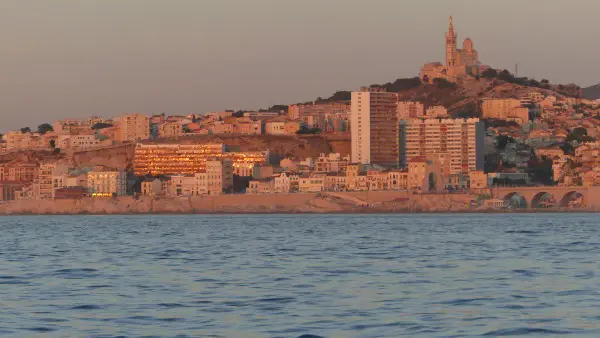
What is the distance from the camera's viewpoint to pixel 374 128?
597ft

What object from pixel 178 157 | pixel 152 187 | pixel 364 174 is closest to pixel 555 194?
pixel 364 174

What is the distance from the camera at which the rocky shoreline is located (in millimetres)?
154750

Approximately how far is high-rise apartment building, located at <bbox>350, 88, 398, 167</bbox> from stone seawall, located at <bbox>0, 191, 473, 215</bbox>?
25162mm

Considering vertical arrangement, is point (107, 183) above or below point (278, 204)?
above

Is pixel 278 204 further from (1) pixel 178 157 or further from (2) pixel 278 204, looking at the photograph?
(1) pixel 178 157

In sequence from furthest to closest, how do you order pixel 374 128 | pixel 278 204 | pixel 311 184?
pixel 374 128, pixel 311 184, pixel 278 204

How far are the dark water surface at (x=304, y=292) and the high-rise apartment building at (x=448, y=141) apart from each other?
13186 centimetres

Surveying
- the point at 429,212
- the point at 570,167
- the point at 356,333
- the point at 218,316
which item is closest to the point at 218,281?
the point at 218,316

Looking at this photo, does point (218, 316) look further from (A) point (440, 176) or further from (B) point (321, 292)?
(A) point (440, 176)

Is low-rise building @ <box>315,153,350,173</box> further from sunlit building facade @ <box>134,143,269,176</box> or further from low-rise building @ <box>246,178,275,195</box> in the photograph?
low-rise building @ <box>246,178,275,195</box>

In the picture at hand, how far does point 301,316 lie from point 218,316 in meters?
1.60

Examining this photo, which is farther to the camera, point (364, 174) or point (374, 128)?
point (374, 128)

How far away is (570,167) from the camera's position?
6791 inches

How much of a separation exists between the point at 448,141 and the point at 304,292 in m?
155
